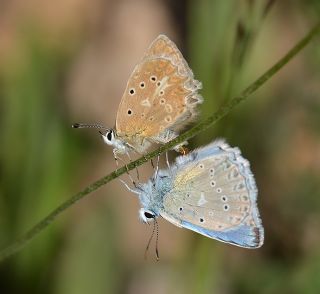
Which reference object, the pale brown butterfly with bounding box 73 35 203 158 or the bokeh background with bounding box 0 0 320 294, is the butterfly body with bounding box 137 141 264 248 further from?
the bokeh background with bounding box 0 0 320 294

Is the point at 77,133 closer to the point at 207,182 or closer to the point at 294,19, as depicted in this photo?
the point at 294,19

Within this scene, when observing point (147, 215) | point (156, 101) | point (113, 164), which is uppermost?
point (156, 101)

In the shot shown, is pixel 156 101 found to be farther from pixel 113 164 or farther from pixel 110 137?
pixel 113 164

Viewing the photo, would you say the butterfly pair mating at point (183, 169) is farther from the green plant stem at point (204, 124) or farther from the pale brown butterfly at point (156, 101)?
the green plant stem at point (204, 124)

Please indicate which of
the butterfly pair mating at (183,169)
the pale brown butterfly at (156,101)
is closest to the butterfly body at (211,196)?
the butterfly pair mating at (183,169)

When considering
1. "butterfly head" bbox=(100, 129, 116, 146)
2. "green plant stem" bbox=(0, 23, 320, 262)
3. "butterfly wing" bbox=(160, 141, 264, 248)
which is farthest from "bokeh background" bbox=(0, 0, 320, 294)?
"green plant stem" bbox=(0, 23, 320, 262)

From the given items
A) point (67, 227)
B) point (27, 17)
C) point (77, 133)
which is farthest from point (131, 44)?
point (67, 227)

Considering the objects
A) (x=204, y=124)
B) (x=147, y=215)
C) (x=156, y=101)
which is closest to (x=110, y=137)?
(x=156, y=101)
